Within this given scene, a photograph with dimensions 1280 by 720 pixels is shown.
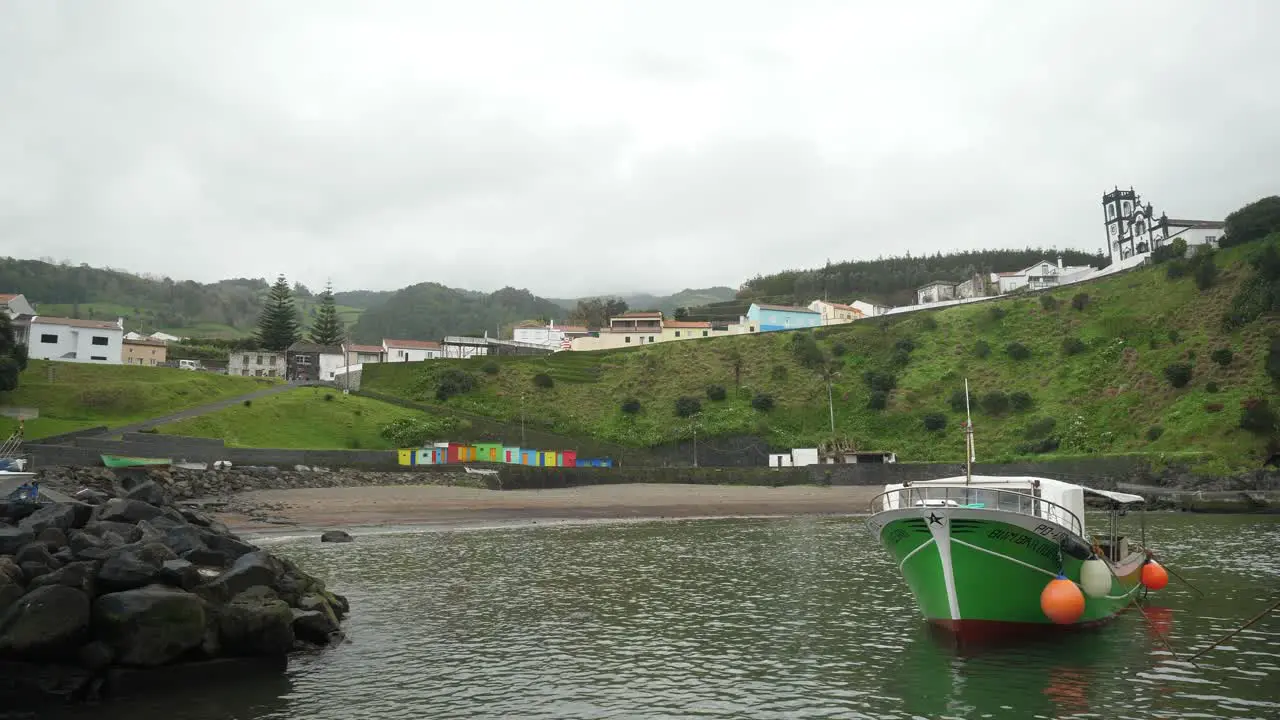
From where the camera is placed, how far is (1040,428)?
239ft

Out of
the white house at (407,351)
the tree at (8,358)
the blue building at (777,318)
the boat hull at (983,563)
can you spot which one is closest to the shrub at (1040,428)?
the blue building at (777,318)

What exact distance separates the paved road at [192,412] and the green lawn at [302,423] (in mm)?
1370

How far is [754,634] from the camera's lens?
1780cm

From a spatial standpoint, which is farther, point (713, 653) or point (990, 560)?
point (990, 560)

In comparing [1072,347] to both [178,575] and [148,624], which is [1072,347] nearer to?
[178,575]

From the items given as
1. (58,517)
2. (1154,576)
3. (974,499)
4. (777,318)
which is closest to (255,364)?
(777,318)

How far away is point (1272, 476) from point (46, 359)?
335 ft

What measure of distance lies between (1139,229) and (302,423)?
118 m

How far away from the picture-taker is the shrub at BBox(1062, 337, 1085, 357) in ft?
280

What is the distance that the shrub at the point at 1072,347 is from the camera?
8525cm

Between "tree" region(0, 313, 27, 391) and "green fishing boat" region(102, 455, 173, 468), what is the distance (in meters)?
21.5

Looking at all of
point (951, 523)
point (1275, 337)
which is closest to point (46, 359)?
point (951, 523)

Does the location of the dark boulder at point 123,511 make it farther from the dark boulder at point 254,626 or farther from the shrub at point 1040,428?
the shrub at point 1040,428

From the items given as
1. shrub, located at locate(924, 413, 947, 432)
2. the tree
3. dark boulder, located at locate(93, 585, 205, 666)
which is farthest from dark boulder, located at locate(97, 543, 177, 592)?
shrub, located at locate(924, 413, 947, 432)
